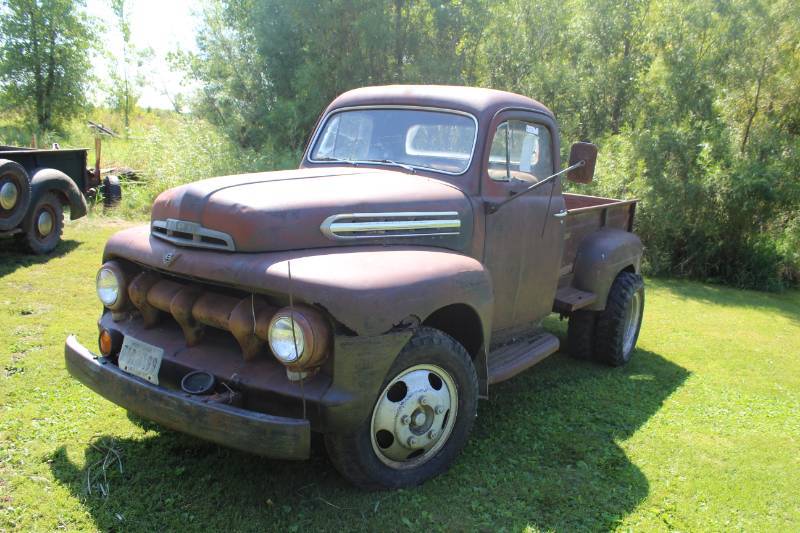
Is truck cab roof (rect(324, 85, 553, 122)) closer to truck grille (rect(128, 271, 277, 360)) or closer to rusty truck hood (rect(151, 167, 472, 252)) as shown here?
rusty truck hood (rect(151, 167, 472, 252))

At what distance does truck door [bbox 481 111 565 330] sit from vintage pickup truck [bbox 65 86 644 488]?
15mm

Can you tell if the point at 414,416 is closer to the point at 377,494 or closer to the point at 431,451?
the point at 431,451

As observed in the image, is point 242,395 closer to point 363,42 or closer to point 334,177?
point 334,177

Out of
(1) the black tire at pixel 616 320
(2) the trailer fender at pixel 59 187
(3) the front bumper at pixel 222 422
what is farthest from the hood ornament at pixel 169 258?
(2) the trailer fender at pixel 59 187

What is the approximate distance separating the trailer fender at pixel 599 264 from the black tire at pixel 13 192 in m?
5.89

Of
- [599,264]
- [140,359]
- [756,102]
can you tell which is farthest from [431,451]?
[756,102]

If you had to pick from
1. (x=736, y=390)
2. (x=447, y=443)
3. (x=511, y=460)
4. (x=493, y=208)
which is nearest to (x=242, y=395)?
(x=447, y=443)

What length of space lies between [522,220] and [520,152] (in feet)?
1.61

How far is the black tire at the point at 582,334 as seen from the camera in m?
5.30

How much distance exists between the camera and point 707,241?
9.94 metres

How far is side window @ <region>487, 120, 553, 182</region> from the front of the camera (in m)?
3.96

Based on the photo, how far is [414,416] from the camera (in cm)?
301

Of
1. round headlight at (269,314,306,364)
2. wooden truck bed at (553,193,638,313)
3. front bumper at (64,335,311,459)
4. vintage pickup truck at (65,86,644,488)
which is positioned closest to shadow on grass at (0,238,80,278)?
vintage pickup truck at (65,86,644,488)

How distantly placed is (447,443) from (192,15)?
14.1 metres
